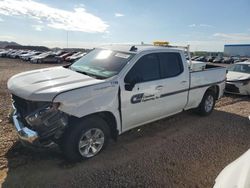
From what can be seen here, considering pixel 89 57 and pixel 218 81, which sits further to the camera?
pixel 218 81

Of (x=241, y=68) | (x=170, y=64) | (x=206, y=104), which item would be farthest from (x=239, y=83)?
(x=170, y=64)

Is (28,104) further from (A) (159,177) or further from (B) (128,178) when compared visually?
(A) (159,177)

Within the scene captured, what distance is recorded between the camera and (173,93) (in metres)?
5.25

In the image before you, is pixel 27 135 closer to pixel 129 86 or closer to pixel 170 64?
pixel 129 86

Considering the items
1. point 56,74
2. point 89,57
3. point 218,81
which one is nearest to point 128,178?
point 56,74

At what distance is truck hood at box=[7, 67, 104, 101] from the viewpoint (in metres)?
3.46

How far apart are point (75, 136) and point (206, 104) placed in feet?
13.9

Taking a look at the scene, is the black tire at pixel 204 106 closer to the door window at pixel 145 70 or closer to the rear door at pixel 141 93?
the rear door at pixel 141 93

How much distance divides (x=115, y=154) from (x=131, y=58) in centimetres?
177

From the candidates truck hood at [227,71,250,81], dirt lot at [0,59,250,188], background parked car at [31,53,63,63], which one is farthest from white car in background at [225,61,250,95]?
background parked car at [31,53,63,63]

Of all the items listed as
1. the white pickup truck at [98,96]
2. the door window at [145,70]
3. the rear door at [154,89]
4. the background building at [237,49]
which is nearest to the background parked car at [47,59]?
the white pickup truck at [98,96]

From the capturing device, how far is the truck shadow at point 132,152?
359 cm

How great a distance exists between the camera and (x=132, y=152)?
14.7 ft

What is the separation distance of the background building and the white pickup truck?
9324 cm
